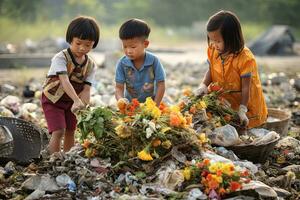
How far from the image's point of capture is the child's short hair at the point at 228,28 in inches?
174

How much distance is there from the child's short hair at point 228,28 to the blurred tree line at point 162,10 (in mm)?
18981

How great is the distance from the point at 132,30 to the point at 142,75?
0.53m

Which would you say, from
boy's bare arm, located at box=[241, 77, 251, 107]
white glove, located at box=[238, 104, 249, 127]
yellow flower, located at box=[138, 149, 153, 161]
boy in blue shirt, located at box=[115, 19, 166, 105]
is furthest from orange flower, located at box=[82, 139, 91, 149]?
boy's bare arm, located at box=[241, 77, 251, 107]

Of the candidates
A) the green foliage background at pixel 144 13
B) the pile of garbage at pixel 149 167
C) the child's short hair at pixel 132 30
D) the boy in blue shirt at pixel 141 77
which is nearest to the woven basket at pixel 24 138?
the pile of garbage at pixel 149 167

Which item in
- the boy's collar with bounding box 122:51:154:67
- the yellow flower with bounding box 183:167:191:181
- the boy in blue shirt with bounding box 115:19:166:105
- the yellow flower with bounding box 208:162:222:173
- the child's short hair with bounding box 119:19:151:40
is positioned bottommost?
the yellow flower with bounding box 183:167:191:181

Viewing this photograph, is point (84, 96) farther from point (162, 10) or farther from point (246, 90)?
point (162, 10)

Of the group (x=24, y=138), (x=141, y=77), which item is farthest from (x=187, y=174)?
(x=24, y=138)

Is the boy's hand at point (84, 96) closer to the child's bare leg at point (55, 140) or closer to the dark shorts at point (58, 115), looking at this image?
the dark shorts at point (58, 115)

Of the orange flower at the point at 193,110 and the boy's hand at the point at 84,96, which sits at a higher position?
the boy's hand at the point at 84,96

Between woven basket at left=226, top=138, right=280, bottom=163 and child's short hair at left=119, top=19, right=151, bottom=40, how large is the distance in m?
1.22

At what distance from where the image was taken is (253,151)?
161 inches

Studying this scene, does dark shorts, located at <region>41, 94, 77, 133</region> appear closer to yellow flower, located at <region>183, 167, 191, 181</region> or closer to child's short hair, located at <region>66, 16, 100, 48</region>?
child's short hair, located at <region>66, 16, 100, 48</region>

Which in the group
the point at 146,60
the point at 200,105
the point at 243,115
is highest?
the point at 146,60

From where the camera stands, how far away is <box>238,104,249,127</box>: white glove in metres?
4.46
